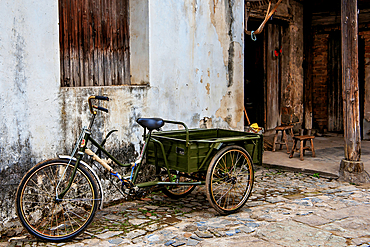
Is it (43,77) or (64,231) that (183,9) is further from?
(64,231)

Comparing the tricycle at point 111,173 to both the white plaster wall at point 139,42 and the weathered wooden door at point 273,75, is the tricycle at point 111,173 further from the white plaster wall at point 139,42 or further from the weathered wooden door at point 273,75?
the weathered wooden door at point 273,75

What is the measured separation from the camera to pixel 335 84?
1104 centimetres

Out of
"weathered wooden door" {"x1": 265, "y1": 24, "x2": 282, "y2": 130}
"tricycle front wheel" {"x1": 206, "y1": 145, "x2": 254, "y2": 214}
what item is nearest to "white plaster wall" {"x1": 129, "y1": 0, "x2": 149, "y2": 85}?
"tricycle front wheel" {"x1": 206, "y1": 145, "x2": 254, "y2": 214}

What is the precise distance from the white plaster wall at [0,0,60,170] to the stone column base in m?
4.46

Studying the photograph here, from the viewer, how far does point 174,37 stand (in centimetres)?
599

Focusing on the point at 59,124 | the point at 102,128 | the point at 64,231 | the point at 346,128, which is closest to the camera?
the point at 64,231

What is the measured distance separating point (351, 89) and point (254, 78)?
387 centimetres

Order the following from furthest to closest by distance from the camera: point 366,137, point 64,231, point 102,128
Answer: point 366,137, point 102,128, point 64,231

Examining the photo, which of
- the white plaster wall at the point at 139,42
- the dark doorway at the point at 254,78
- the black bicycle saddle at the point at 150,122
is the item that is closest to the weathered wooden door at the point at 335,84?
the dark doorway at the point at 254,78

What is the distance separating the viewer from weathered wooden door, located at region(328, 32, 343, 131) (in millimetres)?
10945

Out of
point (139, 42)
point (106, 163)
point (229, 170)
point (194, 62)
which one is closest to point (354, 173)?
point (229, 170)

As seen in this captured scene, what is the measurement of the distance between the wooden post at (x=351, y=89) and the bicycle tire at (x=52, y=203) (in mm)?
4134

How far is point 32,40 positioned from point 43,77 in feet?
1.35

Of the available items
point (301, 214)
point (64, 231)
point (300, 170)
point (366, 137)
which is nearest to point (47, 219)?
point (64, 231)
